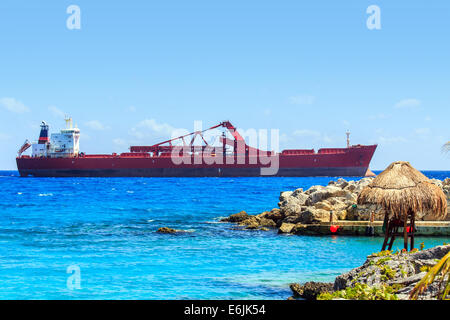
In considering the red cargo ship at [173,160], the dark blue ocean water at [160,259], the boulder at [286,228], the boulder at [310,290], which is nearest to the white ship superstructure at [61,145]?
the red cargo ship at [173,160]

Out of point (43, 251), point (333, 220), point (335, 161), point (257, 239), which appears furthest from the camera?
point (335, 161)

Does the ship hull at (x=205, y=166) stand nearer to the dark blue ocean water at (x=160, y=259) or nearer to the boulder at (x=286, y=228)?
the dark blue ocean water at (x=160, y=259)

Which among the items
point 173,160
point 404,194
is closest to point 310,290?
point 404,194

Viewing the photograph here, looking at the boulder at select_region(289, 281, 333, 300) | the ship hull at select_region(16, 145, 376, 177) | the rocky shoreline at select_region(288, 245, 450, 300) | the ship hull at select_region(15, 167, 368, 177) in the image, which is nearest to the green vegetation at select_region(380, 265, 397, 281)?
the rocky shoreline at select_region(288, 245, 450, 300)

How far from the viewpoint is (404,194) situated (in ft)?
28.5

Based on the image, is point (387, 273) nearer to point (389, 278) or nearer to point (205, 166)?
point (389, 278)

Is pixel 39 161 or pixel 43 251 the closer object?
pixel 43 251

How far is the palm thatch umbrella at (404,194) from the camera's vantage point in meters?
8.69

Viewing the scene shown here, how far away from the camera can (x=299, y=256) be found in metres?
12.5

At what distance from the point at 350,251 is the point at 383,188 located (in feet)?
15.6
